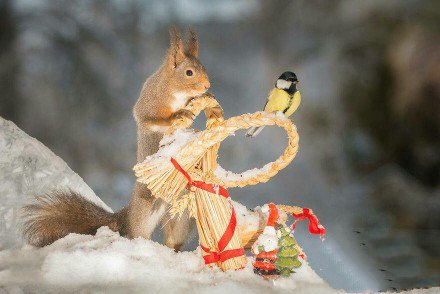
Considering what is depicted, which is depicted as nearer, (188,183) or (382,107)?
(188,183)

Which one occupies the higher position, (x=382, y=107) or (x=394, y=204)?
(x=382, y=107)

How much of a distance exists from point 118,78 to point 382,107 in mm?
459

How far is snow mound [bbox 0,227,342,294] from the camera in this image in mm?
515

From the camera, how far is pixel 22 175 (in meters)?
0.81

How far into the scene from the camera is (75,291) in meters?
0.49

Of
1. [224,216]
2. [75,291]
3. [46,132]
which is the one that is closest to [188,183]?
[224,216]

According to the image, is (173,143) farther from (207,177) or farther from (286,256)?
(286,256)

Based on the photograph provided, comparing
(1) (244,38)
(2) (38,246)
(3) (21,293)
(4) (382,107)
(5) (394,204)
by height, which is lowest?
(3) (21,293)

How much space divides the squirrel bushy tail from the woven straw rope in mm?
236

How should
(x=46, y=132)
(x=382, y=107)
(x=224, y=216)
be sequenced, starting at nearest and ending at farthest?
1. (x=224, y=216)
2. (x=382, y=107)
3. (x=46, y=132)

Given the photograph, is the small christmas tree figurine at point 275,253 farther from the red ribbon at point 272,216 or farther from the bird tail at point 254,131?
the bird tail at point 254,131

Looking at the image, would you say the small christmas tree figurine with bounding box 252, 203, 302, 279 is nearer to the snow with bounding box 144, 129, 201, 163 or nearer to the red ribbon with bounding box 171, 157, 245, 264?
the red ribbon with bounding box 171, 157, 245, 264

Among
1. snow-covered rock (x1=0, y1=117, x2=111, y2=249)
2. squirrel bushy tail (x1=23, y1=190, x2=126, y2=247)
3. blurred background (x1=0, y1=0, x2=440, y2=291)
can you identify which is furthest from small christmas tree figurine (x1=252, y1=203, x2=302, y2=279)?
snow-covered rock (x1=0, y1=117, x2=111, y2=249)

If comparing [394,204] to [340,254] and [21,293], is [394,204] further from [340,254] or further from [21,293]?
[21,293]
